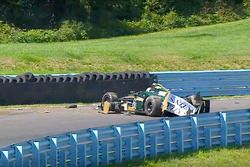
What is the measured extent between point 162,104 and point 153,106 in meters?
0.20

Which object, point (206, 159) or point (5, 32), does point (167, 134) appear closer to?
point (206, 159)

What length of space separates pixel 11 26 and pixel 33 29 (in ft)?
4.05

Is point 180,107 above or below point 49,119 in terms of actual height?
above

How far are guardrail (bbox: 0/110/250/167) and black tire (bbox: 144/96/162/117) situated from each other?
351 cm

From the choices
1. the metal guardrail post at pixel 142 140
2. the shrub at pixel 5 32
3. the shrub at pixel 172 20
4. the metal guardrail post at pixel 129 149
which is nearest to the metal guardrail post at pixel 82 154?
the metal guardrail post at pixel 129 149

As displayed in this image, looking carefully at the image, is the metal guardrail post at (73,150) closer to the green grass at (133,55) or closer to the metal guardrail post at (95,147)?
the metal guardrail post at (95,147)

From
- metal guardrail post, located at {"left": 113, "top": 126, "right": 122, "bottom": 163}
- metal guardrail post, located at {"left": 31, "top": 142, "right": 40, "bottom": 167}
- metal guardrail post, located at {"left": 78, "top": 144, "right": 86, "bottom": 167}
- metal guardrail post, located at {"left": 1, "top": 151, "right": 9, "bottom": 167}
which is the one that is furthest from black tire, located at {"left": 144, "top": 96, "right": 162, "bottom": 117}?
metal guardrail post, located at {"left": 1, "top": 151, "right": 9, "bottom": 167}

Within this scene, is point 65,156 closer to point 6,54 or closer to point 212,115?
point 212,115

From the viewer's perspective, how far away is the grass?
13.1m

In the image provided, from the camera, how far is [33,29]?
42750mm

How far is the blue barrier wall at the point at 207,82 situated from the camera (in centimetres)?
→ 2470

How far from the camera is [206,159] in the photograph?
1380 centimetres

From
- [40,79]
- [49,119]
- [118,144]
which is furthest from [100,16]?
[118,144]

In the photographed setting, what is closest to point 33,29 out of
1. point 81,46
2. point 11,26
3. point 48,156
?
point 11,26
